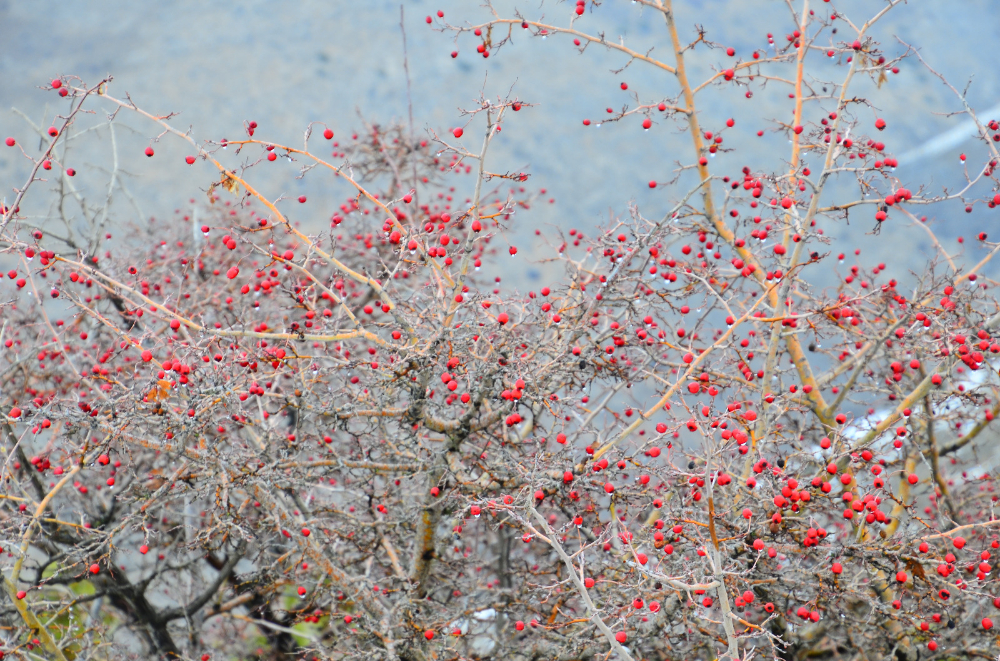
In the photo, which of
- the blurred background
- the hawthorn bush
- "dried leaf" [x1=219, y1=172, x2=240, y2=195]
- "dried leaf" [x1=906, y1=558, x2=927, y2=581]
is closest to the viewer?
"dried leaf" [x1=219, y1=172, x2=240, y2=195]

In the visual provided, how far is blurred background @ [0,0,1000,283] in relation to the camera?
26.5 meters

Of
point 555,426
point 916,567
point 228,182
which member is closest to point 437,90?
point 555,426

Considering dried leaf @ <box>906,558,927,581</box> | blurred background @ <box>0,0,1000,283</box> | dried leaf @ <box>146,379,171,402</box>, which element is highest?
blurred background @ <box>0,0,1000,283</box>

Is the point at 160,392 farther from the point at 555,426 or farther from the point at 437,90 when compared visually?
the point at 437,90

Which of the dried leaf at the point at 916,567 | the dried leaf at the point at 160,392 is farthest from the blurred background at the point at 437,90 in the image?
the dried leaf at the point at 916,567

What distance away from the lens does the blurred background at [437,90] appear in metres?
26.5

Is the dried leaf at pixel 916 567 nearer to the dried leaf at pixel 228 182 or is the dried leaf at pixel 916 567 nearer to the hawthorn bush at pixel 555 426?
the hawthorn bush at pixel 555 426

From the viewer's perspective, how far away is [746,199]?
5.89m

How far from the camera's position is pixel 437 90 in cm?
2997

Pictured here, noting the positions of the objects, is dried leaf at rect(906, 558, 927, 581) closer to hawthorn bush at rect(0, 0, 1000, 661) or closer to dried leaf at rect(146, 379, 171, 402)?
hawthorn bush at rect(0, 0, 1000, 661)

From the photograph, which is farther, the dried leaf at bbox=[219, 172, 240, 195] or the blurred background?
the blurred background

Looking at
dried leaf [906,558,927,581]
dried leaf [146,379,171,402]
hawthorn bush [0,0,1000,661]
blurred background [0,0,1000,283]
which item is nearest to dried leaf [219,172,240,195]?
hawthorn bush [0,0,1000,661]

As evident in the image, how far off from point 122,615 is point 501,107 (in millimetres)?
6689

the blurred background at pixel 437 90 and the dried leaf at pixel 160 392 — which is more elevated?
the blurred background at pixel 437 90
